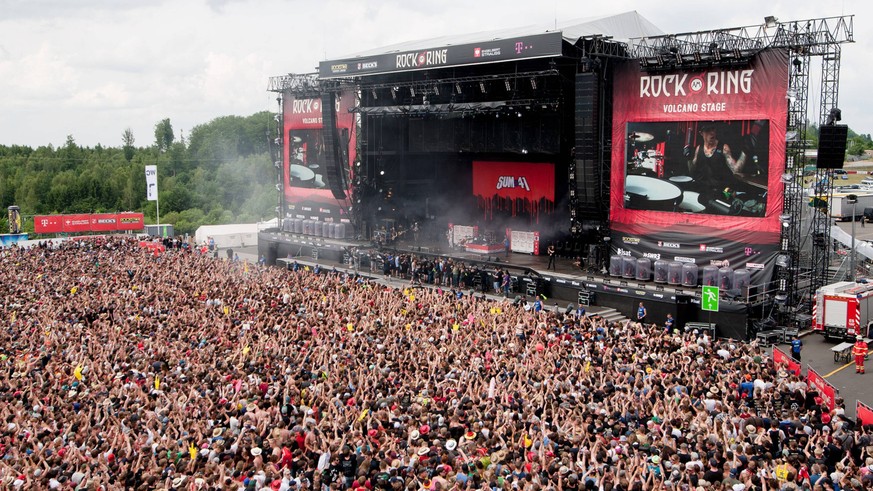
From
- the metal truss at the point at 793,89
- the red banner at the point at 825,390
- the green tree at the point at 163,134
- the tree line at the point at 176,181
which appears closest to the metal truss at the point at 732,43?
the metal truss at the point at 793,89

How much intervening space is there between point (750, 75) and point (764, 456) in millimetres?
15729

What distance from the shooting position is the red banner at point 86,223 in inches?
1870

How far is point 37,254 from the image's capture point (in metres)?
33.2

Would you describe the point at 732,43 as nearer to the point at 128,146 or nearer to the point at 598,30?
the point at 598,30

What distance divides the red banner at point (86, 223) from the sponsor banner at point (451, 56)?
2317 centimetres

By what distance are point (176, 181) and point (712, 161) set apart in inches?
2593

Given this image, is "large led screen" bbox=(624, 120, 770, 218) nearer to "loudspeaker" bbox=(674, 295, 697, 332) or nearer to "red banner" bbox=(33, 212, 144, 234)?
"loudspeaker" bbox=(674, 295, 697, 332)

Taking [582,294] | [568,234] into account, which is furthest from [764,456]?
[568,234]

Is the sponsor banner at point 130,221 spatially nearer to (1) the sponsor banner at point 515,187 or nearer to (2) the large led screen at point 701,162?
(1) the sponsor banner at point 515,187

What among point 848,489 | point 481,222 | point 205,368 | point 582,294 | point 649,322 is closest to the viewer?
point 848,489

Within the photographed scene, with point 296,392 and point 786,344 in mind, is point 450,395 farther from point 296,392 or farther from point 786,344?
point 786,344

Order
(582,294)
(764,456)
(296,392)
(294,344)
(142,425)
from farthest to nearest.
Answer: (582,294) < (294,344) < (296,392) < (142,425) < (764,456)

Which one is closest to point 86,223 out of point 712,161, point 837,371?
point 712,161

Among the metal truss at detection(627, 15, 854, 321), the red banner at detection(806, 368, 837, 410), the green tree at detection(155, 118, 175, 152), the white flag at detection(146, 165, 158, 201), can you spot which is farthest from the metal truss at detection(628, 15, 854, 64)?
the green tree at detection(155, 118, 175, 152)
